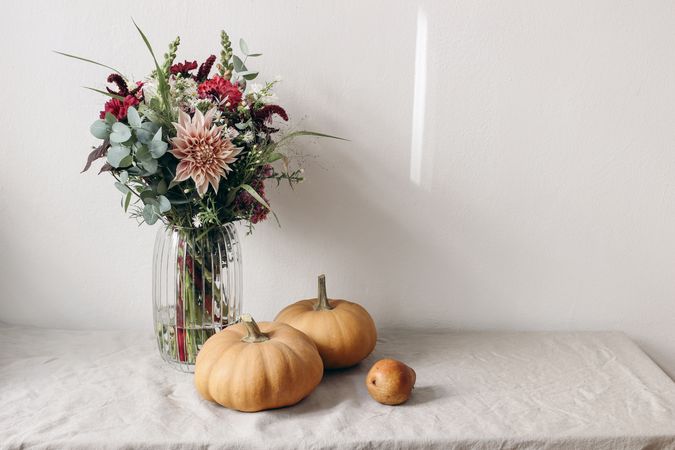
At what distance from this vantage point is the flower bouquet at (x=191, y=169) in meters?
1.11

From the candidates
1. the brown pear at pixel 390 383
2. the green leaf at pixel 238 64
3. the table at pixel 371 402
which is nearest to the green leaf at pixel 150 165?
the green leaf at pixel 238 64

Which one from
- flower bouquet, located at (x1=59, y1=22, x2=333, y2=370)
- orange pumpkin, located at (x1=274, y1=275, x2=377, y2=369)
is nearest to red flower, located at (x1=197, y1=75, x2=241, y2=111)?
flower bouquet, located at (x1=59, y1=22, x2=333, y2=370)

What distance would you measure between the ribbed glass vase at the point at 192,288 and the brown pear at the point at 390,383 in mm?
299

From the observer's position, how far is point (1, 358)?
1.29 metres

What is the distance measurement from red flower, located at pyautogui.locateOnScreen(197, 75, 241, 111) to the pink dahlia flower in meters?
0.04

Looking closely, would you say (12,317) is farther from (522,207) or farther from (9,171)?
(522,207)

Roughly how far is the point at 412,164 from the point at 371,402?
51 cm

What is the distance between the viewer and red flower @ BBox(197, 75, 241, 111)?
3.75 feet

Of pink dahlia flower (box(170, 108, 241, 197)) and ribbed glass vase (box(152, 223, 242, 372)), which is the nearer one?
pink dahlia flower (box(170, 108, 241, 197))

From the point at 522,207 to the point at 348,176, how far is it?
361 millimetres

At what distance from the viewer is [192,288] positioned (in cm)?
123

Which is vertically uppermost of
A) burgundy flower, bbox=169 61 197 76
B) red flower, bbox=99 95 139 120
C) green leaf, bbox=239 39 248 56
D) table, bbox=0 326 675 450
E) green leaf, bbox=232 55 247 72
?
green leaf, bbox=239 39 248 56

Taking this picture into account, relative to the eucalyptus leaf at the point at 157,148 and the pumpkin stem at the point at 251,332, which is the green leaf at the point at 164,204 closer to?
the eucalyptus leaf at the point at 157,148

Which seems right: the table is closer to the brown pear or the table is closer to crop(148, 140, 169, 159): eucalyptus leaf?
the brown pear
